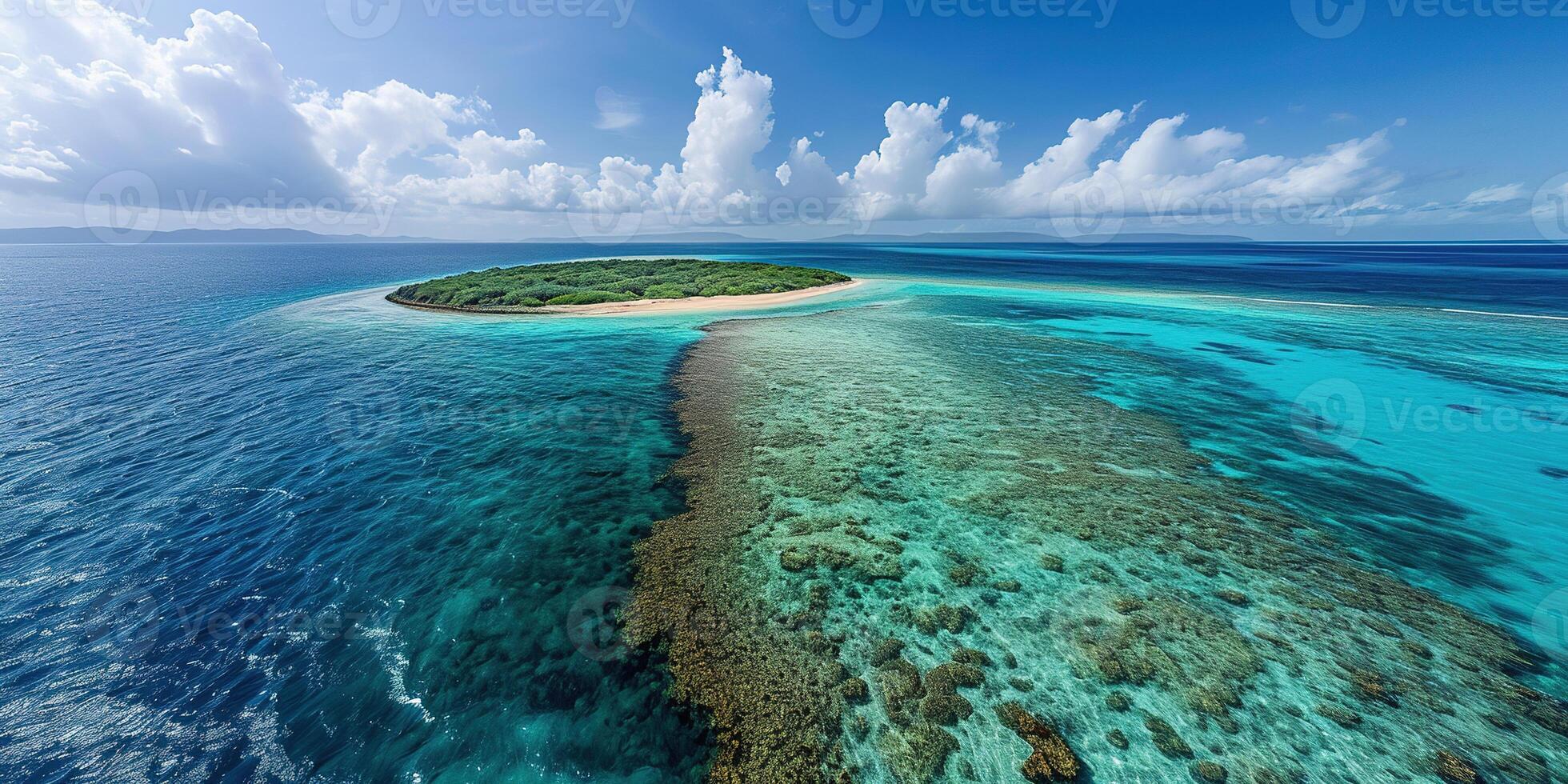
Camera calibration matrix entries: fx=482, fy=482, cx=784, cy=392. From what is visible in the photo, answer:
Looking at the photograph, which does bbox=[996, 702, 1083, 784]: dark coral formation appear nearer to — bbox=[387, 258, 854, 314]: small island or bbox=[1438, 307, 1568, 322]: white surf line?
bbox=[387, 258, 854, 314]: small island

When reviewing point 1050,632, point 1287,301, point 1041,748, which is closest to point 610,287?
point 1050,632

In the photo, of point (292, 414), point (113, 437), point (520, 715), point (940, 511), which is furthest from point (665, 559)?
point (113, 437)

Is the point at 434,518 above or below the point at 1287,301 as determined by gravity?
below

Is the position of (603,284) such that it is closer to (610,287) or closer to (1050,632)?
(610,287)

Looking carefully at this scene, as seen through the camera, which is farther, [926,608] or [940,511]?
[940,511]

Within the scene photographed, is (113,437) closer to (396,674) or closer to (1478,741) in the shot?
(396,674)

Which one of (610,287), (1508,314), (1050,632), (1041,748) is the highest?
(610,287)

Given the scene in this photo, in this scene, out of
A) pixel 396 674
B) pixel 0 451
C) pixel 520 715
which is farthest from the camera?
pixel 0 451
